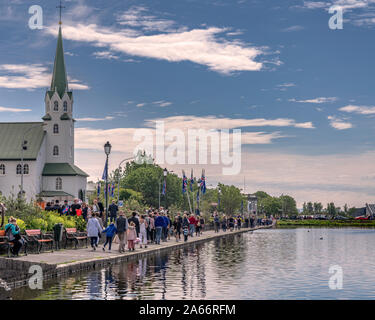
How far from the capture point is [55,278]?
18.1 m

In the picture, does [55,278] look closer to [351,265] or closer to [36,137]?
[351,265]

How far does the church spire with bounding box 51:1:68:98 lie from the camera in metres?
97.4

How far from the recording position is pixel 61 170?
309ft

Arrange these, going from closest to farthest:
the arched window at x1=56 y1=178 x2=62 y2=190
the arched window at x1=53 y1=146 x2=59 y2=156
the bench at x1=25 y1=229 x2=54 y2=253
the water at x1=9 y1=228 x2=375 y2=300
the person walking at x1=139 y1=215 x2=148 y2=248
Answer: the water at x1=9 y1=228 x2=375 y2=300 < the bench at x1=25 y1=229 x2=54 y2=253 < the person walking at x1=139 y1=215 x2=148 y2=248 < the arched window at x1=56 y1=178 x2=62 y2=190 < the arched window at x1=53 y1=146 x2=59 y2=156

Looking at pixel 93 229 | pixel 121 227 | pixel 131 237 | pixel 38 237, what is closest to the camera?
pixel 38 237

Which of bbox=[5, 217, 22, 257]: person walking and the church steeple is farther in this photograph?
the church steeple

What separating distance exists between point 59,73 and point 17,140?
12.4 meters

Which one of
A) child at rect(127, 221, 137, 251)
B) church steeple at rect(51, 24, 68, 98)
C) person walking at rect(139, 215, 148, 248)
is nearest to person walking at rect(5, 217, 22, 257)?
child at rect(127, 221, 137, 251)

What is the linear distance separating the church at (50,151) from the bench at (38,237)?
215 ft

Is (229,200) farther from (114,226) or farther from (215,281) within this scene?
(215,281)

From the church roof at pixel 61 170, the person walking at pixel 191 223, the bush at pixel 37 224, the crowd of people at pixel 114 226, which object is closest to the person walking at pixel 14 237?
the crowd of people at pixel 114 226

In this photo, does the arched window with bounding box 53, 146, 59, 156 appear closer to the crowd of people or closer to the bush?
the crowd of people

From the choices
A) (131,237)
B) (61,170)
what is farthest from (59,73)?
(131,237)

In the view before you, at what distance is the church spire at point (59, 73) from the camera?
97.4m
